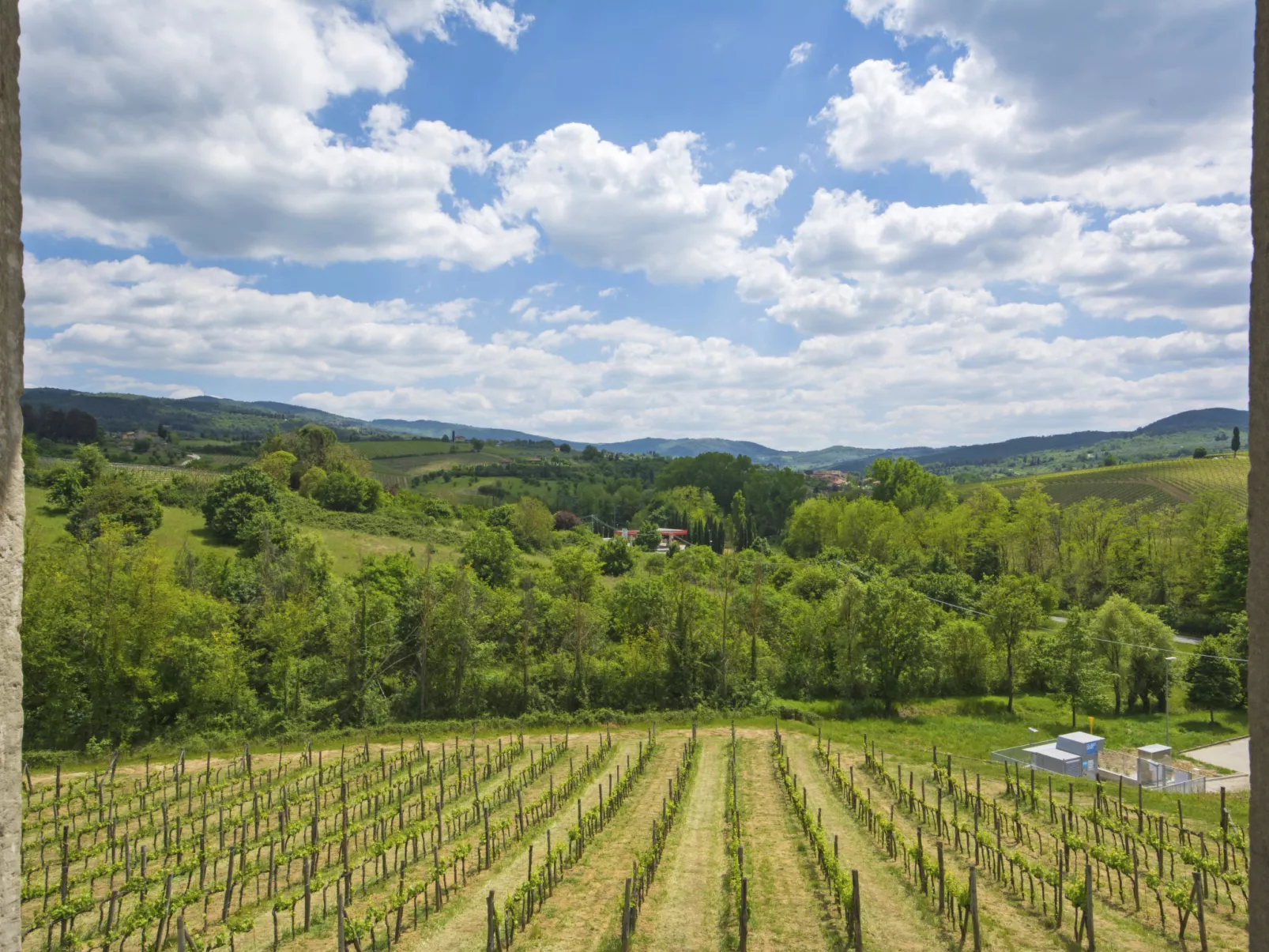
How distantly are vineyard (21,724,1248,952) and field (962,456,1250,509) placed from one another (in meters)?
71.3

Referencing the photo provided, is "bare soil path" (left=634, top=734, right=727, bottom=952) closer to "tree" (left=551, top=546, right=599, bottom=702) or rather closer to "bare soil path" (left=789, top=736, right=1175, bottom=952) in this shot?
"bare soil path" (left=789, top=736, right=1175, bottom=952)

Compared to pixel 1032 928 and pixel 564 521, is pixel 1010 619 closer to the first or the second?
pixel 1032 928

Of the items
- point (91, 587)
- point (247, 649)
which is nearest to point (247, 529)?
point (247, 649)

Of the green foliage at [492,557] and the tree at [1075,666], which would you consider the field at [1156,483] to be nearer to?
the tree at [1075,666]

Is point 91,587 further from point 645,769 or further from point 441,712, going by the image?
point 645,769

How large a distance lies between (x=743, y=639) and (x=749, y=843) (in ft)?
83.9

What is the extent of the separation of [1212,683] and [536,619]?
1529 inches

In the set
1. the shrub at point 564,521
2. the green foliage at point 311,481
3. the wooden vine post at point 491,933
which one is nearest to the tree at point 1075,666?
the wooden vine post at point 491,933

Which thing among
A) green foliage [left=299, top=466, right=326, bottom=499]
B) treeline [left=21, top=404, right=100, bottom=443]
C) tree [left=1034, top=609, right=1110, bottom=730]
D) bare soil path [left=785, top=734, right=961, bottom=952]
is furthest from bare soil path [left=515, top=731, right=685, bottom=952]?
treeline [left=21, top=404, right=100, bottom=443]

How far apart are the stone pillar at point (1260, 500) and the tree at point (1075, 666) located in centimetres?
4133

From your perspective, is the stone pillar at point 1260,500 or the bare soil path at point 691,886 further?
the bare soil path at point 691,886

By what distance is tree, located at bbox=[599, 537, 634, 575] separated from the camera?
210 feet

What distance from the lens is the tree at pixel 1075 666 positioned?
126ft

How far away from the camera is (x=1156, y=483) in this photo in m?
98.5
